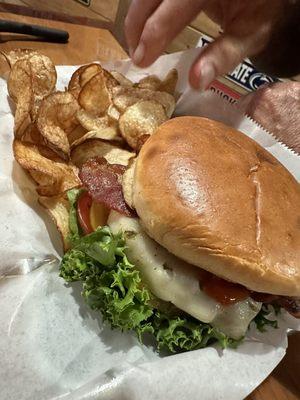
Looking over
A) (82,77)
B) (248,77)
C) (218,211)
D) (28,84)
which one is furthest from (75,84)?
(248,77)

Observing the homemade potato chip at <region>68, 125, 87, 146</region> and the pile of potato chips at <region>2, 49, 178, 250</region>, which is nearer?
the pile of potato chips at <region>2, 49, 178, 250</region>

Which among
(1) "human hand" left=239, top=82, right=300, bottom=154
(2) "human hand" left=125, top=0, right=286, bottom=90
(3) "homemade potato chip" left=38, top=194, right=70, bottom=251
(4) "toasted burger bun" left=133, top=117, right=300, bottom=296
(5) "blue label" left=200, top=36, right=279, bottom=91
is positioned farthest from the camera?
(5) "blue label" left=200, top=36, right=279, bottom=91

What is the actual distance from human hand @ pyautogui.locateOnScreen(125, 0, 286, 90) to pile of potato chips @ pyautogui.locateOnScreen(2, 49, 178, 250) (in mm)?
180

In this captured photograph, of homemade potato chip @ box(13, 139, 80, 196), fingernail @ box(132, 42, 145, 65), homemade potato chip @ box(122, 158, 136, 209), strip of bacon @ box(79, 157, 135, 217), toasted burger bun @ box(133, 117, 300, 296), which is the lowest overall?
homemade potato chip @ box(13, 139, 80, 196)

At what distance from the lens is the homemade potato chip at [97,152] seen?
1.73 metres

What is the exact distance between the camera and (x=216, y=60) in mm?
1653

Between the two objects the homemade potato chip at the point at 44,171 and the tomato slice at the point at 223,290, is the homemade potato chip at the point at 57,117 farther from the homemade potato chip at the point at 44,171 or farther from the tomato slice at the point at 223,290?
the tomato slice at the point at 223,290

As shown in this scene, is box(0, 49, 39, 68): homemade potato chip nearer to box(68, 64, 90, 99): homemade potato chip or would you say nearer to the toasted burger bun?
box(68, 64, 90, 99): homemade potato chip

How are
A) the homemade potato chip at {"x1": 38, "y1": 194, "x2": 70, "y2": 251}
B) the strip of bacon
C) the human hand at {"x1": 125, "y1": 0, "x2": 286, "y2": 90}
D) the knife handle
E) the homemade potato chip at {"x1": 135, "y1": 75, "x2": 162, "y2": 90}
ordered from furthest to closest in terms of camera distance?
the knife handle, the homemade potato chip at {"x1": 135, "y1": 75, "x2": 162, "y2": 90}, the human hand at {"x1": 125, "y1": 0, "x2": 286, "y2": 90}, the homemade potato chip at {"x1": 38, "y1": 194, "x2": 70, "y2": 251}, the strip of bacon

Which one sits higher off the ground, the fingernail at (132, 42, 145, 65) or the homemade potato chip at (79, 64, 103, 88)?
the fingernail at (132, 42, 145, 65)

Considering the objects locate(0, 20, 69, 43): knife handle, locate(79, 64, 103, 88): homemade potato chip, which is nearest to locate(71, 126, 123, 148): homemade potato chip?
locate(79, 64, 103, 88): homemade potato chip

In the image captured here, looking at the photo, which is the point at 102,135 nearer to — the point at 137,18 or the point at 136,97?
the point at 136,97

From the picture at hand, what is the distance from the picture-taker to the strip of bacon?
1428mm

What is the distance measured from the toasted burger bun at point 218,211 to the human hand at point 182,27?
32 centimetres
